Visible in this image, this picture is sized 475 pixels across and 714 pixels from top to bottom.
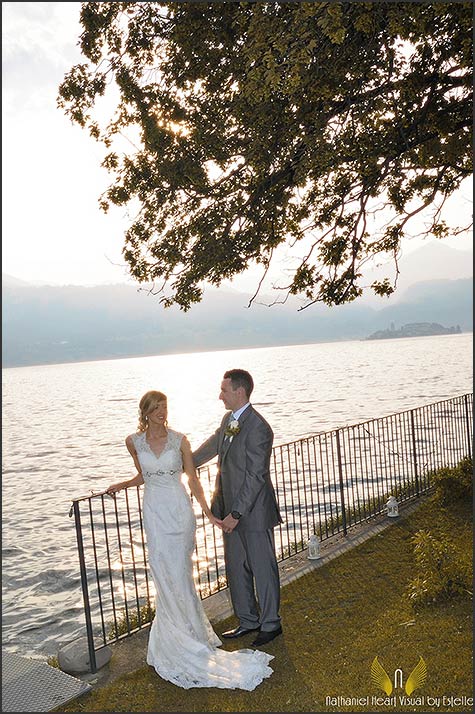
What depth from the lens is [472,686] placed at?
4.82m

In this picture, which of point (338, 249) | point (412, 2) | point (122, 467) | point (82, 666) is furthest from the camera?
point (122, 467)

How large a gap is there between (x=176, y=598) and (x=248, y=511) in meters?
0.97

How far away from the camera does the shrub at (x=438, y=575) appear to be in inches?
255

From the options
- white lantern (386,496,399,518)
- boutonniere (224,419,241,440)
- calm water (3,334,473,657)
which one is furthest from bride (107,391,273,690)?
white lantern (386,496,399,518)

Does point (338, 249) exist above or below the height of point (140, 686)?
above

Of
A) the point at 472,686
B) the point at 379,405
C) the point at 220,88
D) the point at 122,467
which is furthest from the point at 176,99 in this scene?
the point at 379,405

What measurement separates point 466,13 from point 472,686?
6.22 m

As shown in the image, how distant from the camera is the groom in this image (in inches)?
241

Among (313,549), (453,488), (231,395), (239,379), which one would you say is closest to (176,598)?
(231,395)

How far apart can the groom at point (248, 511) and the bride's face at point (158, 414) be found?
591 mm

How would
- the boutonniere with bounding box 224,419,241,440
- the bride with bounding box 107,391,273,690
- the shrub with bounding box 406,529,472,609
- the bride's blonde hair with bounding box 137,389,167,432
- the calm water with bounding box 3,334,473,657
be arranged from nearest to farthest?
1. the bride with bounding box 107,391,273,690
2. the bride's blonde hair with bounding box 137,389,167,432
3. the boutonniere with bounding box 224,419,241,440
4. the shrub with bounding box 406,529,472,609
5. the calm water with bounding box 3,334,473,657

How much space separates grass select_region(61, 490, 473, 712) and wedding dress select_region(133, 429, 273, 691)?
0.13 m

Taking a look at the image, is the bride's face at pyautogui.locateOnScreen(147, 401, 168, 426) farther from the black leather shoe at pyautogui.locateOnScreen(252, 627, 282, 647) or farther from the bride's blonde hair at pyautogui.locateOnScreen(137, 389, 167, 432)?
the black leather shoe at pyautogui.locateOnScreen(252, 627, 282, 647)

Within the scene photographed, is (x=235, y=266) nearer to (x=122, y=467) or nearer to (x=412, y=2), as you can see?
(x=412, y=2)
